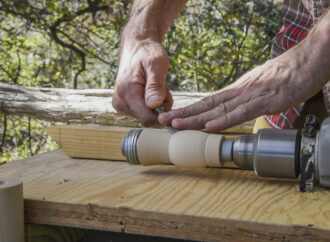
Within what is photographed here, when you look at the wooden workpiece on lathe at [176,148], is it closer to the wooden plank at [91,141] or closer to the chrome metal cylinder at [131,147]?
the chrome metal cylinder at [131,147]

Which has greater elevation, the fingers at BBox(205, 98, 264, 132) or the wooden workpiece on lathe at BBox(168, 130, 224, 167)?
the fingers at BBox(205, 98, 264, 132)

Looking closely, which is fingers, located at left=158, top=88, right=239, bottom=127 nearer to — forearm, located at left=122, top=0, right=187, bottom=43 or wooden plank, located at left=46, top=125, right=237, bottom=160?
wooden plank, located at left=46, top=125, right=237, bottom=160

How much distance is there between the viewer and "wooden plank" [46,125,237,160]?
4.97ft

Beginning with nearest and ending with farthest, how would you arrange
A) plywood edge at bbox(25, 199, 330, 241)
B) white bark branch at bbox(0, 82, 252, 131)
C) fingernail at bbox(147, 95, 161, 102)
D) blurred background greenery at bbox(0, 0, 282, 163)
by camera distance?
plywood edge at bbox(25, 199, 330, 241)
fingernail at bbox(147, 95, 161, 102)
white bark branch at bbox(0, 82, 252, 131)
blurred background greenery at bbox(0, 0, 282, 163)

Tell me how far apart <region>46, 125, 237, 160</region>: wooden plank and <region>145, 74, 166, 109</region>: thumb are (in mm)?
138

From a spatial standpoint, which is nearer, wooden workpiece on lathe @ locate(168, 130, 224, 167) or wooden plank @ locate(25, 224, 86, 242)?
wooden plank @ locate(25, 224, 86, 242)

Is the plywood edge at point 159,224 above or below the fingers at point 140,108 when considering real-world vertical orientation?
below

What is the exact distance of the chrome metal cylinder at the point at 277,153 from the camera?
3.74 ft

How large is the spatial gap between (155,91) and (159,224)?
2.42 feet

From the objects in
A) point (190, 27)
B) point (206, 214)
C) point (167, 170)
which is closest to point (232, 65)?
point (190, 27)

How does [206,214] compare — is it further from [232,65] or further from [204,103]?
[232,65]

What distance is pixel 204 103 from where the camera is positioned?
1.55 metres

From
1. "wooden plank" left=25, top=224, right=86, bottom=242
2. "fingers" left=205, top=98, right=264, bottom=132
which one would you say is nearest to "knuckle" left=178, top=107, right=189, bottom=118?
"fingers" left=205, top=98, right=264, bottom=132

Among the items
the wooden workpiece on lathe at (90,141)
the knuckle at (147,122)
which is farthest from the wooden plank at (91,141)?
the knuckle at (147,122)
